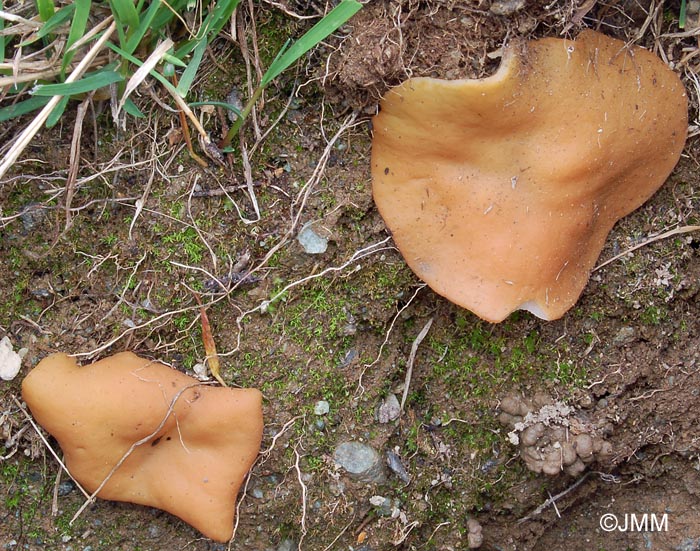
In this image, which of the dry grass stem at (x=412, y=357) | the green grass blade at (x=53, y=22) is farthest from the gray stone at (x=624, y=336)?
the green grass blade at (x=53, y=22)

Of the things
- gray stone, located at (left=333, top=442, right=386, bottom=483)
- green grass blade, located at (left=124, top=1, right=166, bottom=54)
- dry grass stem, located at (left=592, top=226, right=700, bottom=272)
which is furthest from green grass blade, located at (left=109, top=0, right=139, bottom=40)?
dry grass stem, located at (left=592, top=226, right=700, bottom=272)

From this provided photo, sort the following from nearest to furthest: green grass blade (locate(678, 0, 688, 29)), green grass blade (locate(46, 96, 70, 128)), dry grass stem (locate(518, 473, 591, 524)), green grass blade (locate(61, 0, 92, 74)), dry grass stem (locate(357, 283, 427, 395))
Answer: green grass blade (locate(61, 0, 92, 74)) → green grass blade (locate(46, 96, 70, 128)) → green grass blade (locate(678, 0, 688, 29)) → dry grass stem (locate(357, 283, 427, 395)) → dry grass stem (locate(518, 473, 591, 524))

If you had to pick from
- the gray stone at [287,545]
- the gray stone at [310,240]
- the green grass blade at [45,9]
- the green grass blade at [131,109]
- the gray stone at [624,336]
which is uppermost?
the green grass blade at [45,9]

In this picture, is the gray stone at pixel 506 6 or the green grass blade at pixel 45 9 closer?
the green grass blade at pixel 45 9

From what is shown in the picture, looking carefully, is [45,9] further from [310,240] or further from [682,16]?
[682,16]

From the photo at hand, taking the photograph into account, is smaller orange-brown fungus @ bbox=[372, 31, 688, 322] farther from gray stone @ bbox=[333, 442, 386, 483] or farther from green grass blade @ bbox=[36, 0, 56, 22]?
green grass blade @ bbox=[36, 0, 56, 22]

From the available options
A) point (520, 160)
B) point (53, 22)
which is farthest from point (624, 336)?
point (53, 22)

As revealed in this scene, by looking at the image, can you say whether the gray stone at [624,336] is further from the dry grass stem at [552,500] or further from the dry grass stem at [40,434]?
the dry grass stem at [40,434]
